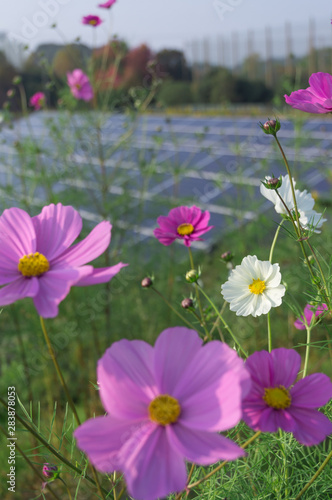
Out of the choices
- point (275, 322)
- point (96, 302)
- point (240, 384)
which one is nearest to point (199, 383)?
point (240, 384)

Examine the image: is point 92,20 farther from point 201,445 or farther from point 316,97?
point 201,445

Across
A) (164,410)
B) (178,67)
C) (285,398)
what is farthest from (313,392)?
(178,67)

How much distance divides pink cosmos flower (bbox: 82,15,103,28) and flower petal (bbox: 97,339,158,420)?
1413 millimetres

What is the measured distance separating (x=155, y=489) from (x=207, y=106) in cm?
1156

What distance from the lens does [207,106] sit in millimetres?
11328

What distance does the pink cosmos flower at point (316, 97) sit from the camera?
1.43 feet

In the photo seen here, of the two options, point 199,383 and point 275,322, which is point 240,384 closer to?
point 199,383

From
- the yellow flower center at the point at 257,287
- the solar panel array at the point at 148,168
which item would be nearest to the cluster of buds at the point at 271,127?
the yellow flower center at the point at 257,287

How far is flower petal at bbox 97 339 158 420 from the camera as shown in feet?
0.96

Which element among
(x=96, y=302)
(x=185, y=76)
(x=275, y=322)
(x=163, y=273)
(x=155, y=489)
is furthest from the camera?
(x=185, y=76)

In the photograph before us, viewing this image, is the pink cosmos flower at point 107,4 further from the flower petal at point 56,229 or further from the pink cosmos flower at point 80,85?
the flower petal at point 56,229

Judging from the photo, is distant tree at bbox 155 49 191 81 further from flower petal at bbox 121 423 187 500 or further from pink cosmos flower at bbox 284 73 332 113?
flower petal at bbox 121 423 187 500

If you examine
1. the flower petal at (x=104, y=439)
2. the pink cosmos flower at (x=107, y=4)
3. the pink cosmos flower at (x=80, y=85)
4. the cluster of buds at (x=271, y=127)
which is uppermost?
the cluster of buds at (x=271, y=127)

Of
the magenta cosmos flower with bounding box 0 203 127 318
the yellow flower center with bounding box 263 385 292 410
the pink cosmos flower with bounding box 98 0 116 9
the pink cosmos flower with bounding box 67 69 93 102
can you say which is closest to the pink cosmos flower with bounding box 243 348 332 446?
the yellow flower center with bounding box 263 385 292 410
